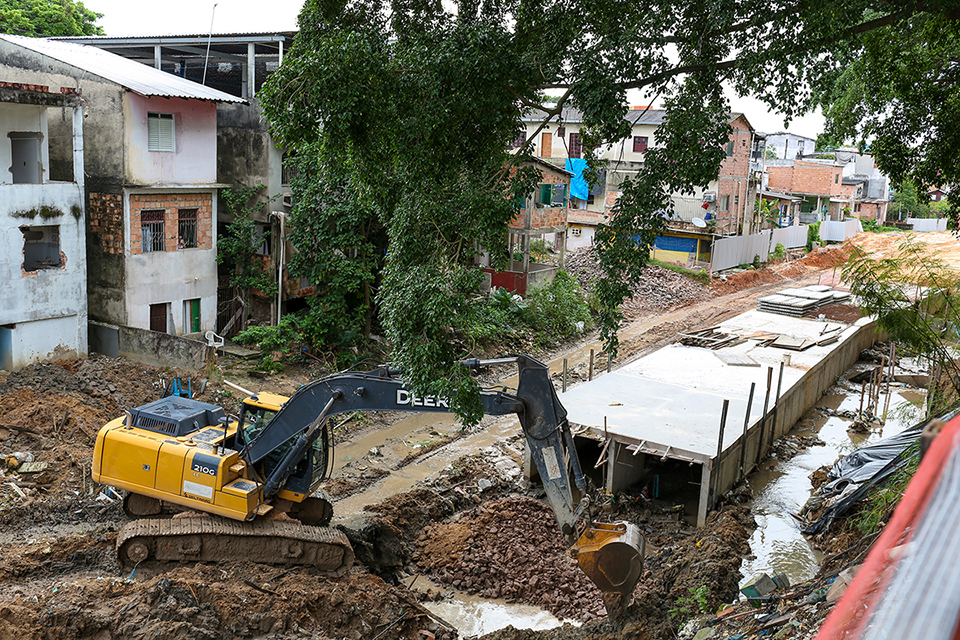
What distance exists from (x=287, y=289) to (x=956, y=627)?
830 inches

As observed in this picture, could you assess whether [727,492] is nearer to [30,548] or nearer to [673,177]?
[673,177]

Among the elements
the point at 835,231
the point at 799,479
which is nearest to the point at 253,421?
the point at 799,479

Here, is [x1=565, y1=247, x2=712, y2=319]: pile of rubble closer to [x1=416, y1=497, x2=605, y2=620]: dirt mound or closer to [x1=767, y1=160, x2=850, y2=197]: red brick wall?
[x1=416, y1=497, x2=605, y2=620]: dirt mound

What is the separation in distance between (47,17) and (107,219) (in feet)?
63.8

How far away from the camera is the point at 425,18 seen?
459 inches

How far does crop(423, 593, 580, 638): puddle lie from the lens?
35.3 ft

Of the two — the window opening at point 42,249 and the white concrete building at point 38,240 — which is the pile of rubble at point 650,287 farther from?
the window opening at point 42,249

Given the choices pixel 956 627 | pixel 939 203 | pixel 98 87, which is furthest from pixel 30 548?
pixel 939 203

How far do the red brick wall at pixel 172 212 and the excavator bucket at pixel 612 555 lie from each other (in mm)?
14725

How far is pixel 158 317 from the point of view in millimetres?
20047

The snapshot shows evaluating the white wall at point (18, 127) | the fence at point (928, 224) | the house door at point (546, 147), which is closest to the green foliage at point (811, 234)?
the fence at point (928, 224)

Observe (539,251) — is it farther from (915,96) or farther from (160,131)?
(915,96)

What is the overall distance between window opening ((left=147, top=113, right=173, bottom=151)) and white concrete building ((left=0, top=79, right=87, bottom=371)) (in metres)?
1.76


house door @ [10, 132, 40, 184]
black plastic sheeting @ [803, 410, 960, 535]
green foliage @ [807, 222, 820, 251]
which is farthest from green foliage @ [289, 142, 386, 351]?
green foliage @ [807, 222, 820, 251]
